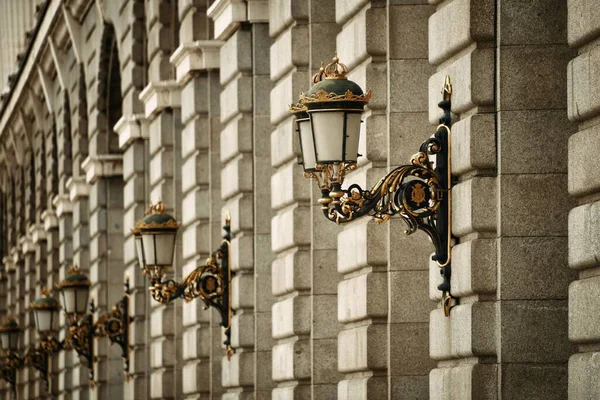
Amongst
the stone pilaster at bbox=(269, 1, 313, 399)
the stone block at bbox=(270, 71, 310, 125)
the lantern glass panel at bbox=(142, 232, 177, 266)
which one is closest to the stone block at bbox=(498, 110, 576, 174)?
the stone block at bbox=(270, 71, 310, 125)

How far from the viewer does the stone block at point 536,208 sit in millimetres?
13383

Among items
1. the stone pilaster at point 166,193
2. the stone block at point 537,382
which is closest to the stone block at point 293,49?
the stone block at point 537,382

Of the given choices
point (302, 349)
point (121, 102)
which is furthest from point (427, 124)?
point (121, 102)

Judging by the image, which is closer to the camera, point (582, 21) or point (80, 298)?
point (582, 21)

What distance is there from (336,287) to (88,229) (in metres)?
18.6

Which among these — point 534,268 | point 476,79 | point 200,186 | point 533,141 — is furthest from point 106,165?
point 534,268

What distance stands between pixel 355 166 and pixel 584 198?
235 centimetres

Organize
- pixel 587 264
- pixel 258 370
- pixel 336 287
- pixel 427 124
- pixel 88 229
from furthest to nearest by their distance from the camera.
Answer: pixel 88 229 < pixel 258 370 < pixel 336 287 < pixel 427 124 < pixel 587 264

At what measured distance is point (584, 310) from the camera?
11.9 m

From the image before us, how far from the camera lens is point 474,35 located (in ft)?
45.0

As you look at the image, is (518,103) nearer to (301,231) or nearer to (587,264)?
(587,264)

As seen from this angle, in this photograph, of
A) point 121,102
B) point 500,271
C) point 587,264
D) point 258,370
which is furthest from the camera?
point 121,102

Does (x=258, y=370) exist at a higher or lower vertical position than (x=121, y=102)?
lower

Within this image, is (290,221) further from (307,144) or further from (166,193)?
(166,193)
